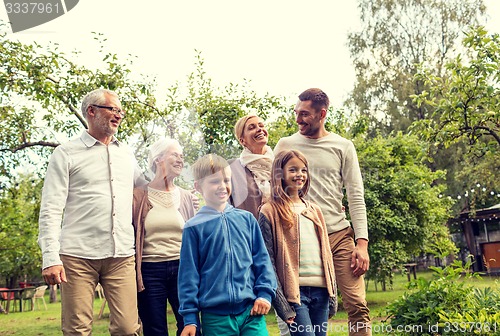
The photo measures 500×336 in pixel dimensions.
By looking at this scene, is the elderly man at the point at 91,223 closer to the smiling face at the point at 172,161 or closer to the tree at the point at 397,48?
the smiling face at the point at 172,161

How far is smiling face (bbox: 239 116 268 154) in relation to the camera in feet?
12.8

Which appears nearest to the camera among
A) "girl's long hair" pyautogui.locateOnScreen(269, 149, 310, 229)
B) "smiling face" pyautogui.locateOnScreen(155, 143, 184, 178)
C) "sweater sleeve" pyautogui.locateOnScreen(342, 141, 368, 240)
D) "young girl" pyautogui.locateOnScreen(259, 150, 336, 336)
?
"young girl" pyautogui.locateOnScreen(259, 150, 336, 336)

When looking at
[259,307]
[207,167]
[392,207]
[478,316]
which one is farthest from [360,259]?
[392,207]

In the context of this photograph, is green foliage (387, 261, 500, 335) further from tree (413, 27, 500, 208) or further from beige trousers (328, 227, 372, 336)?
tree (413, 27, 500, 208)

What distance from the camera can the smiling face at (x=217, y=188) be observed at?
323 cm

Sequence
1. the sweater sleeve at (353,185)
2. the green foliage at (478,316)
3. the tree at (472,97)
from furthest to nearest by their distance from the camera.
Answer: the tree at (472,97) < the green foliage at (478,316) < the sweater sleeve at (353,185)

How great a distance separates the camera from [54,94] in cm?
939

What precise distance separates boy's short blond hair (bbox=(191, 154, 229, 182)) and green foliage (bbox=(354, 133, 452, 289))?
32.9 ft

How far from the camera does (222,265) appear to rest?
10.2 ft

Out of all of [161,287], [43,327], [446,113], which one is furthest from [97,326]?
[161,287]

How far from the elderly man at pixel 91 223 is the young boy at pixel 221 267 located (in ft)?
2.01

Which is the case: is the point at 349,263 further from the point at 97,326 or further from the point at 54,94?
the point at 97,326

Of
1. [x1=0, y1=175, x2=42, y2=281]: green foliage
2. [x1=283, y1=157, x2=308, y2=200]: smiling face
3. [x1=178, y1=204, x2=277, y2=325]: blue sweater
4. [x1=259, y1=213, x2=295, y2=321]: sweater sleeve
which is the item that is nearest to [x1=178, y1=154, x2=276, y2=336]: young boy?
[x1=178, y1=204, x2=277, y2=325]: blue sweater

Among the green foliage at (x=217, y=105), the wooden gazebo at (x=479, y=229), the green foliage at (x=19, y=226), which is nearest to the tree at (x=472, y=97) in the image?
the green foliage at (x=217, y=105)
